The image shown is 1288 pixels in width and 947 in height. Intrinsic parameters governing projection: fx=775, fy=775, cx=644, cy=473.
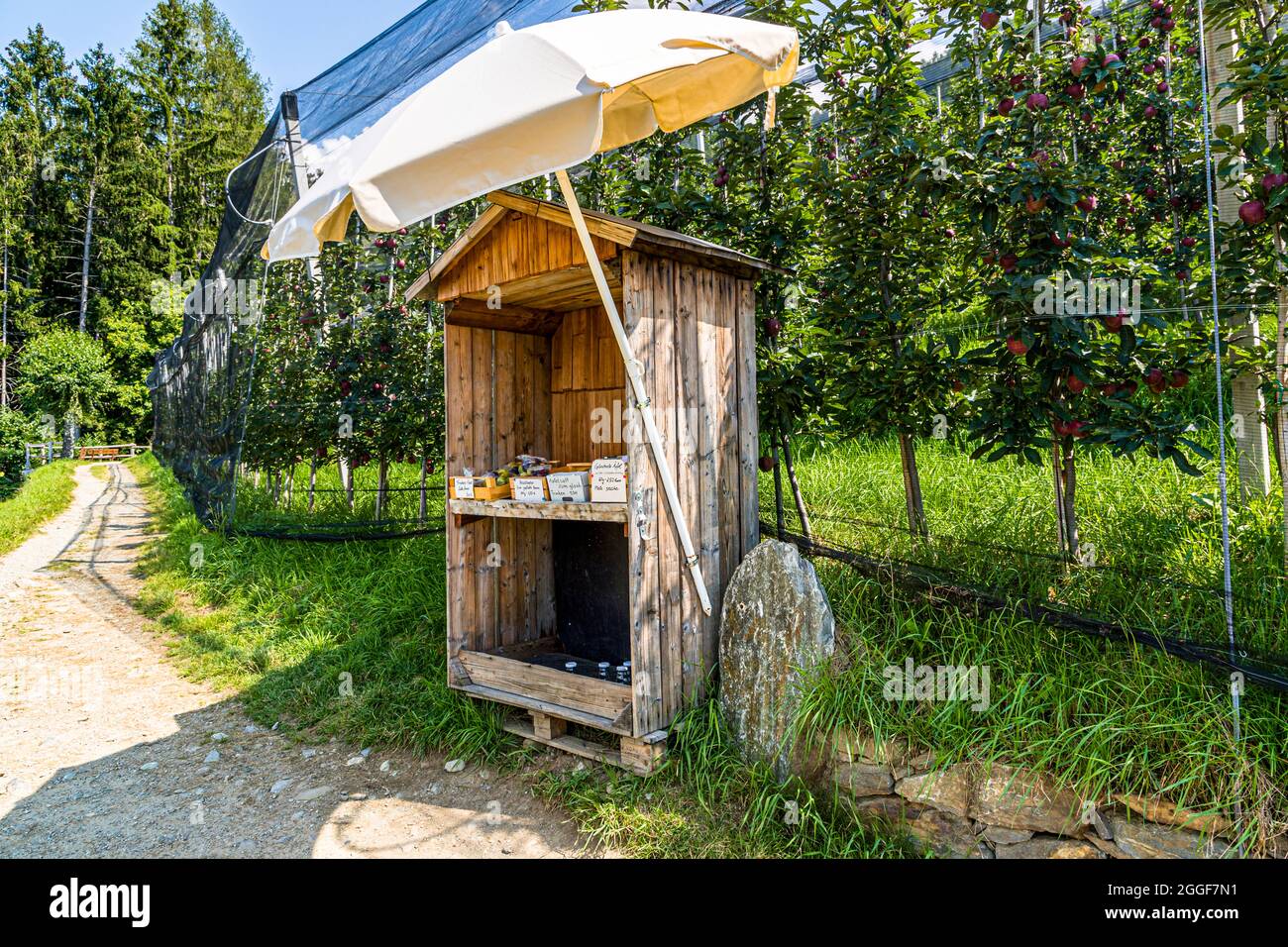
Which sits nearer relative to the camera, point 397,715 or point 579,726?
point 579,726

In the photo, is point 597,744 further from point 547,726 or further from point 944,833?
point 944,833

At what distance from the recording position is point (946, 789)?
2.67 metres

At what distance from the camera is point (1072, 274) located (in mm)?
3033

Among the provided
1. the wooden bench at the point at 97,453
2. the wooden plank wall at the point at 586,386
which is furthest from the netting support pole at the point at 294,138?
the wooden bench at the point at 97,453

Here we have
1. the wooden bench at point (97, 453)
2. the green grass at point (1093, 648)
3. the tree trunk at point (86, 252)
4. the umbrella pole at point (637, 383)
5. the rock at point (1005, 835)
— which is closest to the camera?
the green grass at point (1093, 648)

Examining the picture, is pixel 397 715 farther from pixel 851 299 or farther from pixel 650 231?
pixel 851 299

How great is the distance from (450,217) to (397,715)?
3.85 m

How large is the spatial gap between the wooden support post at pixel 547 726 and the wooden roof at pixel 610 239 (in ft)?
6.87

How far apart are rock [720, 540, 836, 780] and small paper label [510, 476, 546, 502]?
0.95 meters

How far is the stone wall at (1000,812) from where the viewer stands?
2357 mm

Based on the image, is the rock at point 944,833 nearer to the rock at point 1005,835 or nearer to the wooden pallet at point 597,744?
the rock at point 1005,835

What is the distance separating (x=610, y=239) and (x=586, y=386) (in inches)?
50.5
